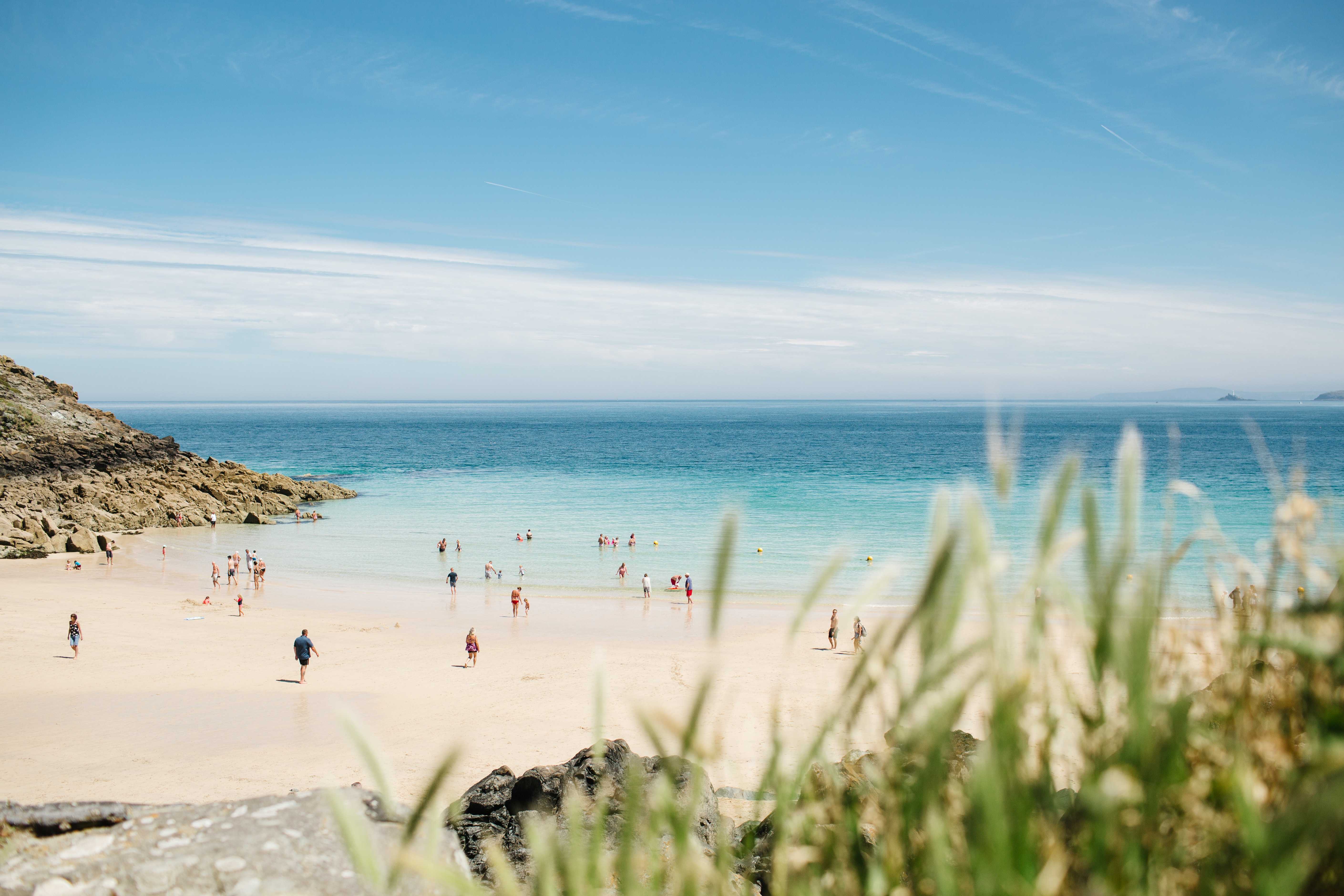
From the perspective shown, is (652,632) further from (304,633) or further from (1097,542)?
(1097,542)

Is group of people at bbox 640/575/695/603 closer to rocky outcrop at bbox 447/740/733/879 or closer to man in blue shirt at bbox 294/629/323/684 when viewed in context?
man in blue shirt at bbox 294/629/323/684

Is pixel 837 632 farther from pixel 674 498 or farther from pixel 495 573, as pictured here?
pixel 674 498

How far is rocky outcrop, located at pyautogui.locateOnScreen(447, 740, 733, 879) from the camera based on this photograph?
21.7 ft

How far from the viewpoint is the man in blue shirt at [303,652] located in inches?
763

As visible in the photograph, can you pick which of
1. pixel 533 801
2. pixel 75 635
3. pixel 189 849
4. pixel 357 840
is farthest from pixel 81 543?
pixel 357 840

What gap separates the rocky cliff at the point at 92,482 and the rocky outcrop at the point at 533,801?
121ft

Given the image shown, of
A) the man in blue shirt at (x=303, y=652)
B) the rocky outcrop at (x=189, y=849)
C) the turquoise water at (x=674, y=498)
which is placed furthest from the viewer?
the turquoise water at (x=674, y=498)

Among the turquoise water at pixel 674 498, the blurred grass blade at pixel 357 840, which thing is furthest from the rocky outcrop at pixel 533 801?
the blurred grass blade at pixel 357 840

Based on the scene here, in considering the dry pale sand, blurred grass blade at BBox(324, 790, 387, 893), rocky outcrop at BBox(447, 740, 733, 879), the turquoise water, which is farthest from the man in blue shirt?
blurred grass blade at BBox(324, 790, 387, 893)

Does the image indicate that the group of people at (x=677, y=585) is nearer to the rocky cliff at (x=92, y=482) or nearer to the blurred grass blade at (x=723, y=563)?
the rocky cliff at (x=92, y=482)

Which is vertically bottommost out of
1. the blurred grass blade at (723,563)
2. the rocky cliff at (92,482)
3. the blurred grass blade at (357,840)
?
the rocky cliff at (92,482)

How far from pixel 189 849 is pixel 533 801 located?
415 cm

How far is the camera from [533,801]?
7293mm

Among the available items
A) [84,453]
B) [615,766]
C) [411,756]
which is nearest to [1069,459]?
[615,766]
